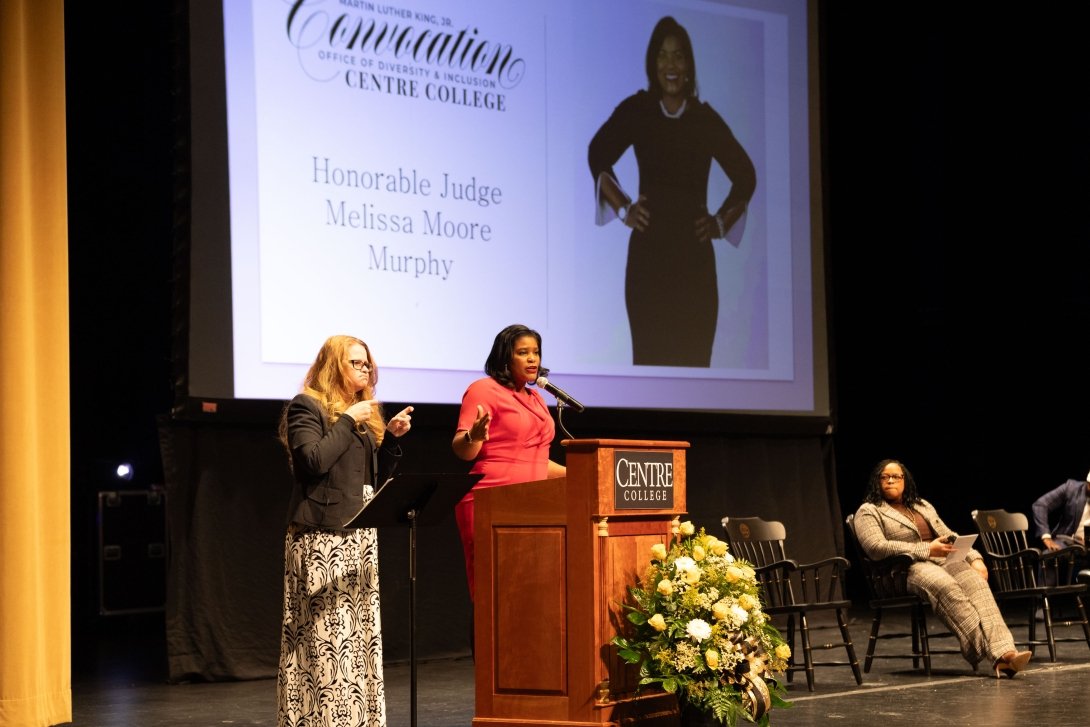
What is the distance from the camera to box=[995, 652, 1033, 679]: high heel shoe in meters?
6.14

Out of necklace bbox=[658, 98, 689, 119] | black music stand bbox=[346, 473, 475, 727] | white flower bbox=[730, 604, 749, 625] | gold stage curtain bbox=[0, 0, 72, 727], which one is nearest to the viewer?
black music stand bbox=[346, 473, 475, 727]

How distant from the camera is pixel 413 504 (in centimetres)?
384

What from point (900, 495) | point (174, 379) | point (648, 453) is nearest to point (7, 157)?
point (174, 379)

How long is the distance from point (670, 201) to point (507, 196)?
1139mm

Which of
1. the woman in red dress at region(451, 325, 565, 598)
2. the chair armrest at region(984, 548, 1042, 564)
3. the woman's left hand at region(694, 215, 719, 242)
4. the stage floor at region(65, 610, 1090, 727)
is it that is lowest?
the stage floor at region(65, 610, 1090, 727)

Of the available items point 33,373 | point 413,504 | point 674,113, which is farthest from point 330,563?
point 674,113

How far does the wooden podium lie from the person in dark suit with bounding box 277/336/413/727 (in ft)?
1.30

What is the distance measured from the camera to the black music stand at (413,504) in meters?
3.71

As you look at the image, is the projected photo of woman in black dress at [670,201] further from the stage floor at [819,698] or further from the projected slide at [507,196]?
the stage floor at [819,698]

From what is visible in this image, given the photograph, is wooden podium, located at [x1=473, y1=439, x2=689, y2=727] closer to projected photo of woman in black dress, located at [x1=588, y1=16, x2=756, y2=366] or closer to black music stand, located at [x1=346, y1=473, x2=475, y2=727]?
black music stand, located at [x1=346, y1=473, x2=475, y2=727]

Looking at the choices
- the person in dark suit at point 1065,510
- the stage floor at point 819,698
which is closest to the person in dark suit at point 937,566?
the stage floor at point 819,698

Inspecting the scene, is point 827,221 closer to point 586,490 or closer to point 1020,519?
point 1020,519

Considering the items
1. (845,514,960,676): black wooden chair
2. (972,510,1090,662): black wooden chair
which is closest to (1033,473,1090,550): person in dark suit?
(972,510,1090,662): black wooden chair

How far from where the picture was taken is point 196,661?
21.1ft
